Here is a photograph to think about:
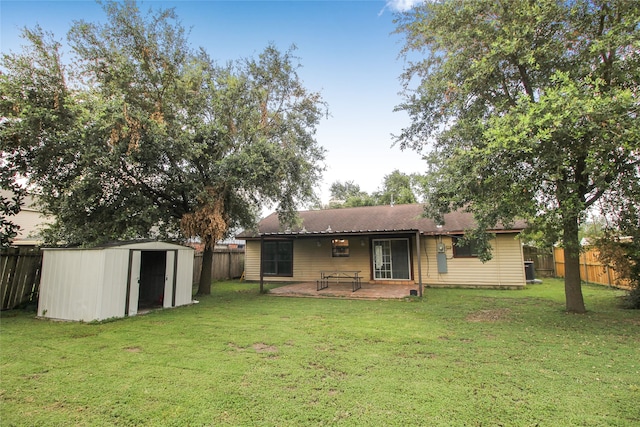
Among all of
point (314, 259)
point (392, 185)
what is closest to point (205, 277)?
point (314, 259)

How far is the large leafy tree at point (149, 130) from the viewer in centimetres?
743

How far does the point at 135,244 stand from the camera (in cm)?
753

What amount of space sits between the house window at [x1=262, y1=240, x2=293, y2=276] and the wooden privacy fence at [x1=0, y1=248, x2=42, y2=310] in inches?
339

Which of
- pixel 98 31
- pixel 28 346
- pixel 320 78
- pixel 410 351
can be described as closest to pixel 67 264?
pixel 28 346

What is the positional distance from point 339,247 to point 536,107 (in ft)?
33.7

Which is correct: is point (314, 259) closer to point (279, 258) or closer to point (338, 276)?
point (338, 276)

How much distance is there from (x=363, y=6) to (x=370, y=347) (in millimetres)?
10802

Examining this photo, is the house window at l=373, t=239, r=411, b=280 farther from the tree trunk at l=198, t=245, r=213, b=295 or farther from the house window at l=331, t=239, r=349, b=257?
the tree trunk at l=198, t=245, r=213, b=295

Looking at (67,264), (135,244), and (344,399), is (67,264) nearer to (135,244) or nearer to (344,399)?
(135,244)

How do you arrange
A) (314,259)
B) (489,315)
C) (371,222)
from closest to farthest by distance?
(489,315)
(371,222)
(314,259)

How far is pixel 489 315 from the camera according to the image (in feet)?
24.3

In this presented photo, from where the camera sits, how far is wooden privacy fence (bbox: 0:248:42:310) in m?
7.57

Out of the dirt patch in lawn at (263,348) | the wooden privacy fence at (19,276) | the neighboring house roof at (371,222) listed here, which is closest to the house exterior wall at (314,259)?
the neighboring house roof at (371,222)

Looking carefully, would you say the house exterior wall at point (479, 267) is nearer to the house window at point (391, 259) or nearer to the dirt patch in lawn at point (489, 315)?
the house window at point (391, 259)
